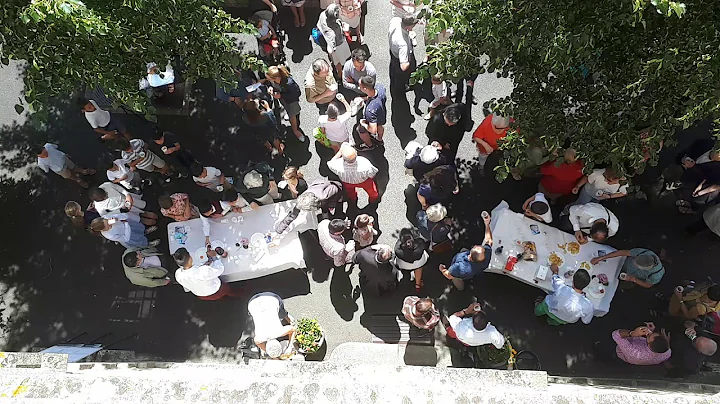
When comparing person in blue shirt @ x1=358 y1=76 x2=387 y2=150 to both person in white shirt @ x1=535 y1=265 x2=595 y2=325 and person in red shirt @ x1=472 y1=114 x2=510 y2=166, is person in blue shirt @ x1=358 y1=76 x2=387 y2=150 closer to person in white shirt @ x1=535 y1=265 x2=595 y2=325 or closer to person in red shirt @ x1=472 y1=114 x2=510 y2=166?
person in red shirt @ x1=472 y1=114 x2=510 y2=166

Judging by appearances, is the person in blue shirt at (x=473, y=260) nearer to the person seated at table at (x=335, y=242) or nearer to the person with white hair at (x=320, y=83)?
the person seated at table at (x=335, y=242)

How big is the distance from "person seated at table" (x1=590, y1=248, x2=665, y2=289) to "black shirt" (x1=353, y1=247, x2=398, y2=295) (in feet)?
9.75

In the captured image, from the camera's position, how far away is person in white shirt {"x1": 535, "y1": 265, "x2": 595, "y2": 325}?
6571mm

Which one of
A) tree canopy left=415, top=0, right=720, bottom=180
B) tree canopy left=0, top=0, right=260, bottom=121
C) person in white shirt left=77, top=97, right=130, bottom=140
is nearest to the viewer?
tree canopy left=415, top=0, right=720, bottom=180

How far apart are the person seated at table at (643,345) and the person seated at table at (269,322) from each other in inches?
191

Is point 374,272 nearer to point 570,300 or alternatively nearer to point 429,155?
point 429,155

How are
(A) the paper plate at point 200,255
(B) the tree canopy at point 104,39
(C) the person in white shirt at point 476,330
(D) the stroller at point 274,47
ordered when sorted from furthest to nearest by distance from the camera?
(D) the stroller at point 274,47 < (A) the paper plate at point 200,255 < (C) the person in white shirt at point 476,330 < (B) the tree canopy at point 104,39

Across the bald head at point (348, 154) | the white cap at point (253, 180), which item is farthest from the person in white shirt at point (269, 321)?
the bald head at point (348, 154)

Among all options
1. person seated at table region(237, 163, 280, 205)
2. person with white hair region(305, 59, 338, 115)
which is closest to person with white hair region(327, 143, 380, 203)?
person seated at table region(237, 163, 280, 205)

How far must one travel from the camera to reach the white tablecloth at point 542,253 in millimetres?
6969

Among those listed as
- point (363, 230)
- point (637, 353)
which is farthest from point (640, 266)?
point (363, 230)

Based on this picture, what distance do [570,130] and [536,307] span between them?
3.11 meters

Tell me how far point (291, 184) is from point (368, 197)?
60.5 inches

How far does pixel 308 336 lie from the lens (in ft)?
24.0
